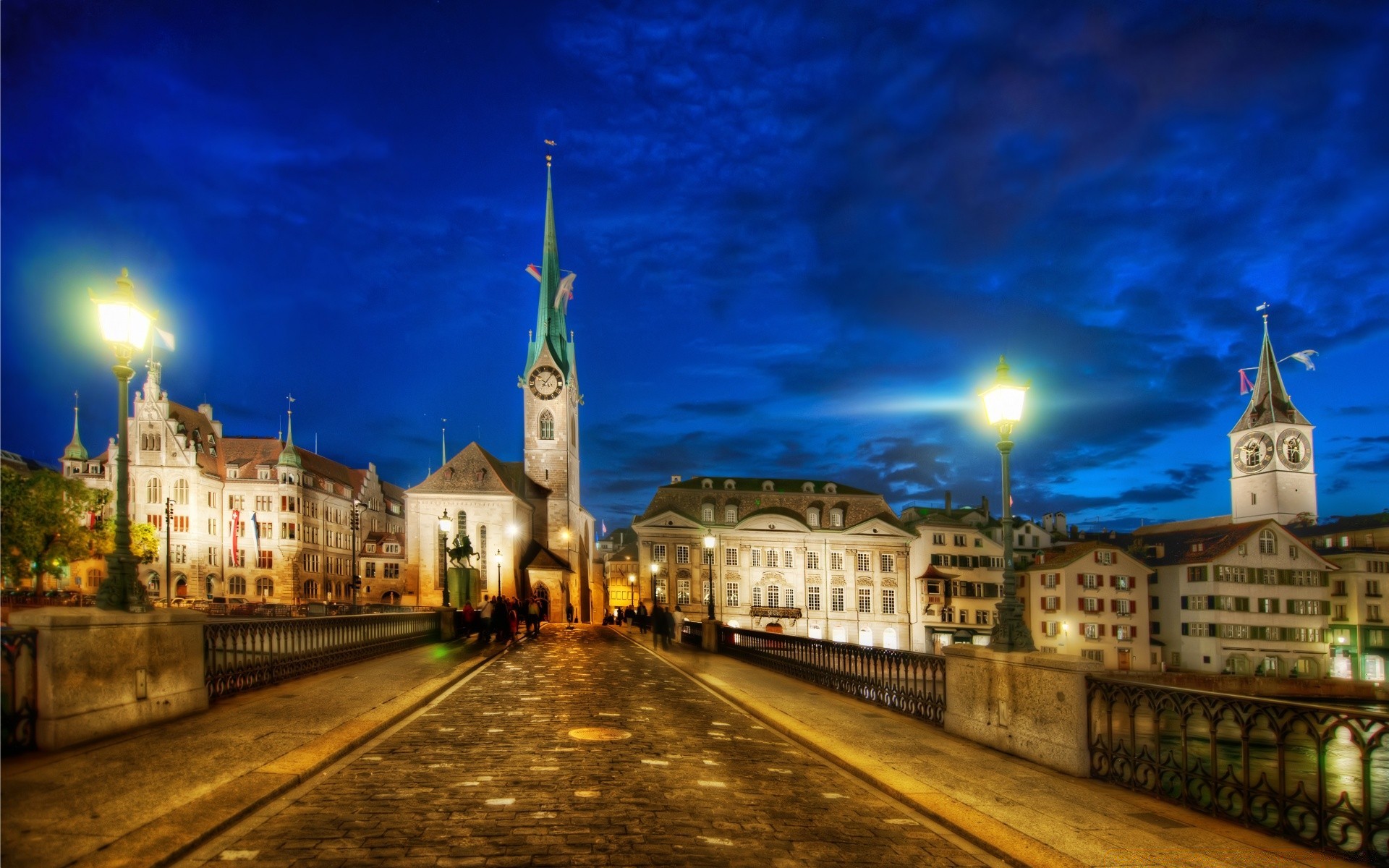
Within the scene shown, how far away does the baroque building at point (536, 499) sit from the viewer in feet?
269

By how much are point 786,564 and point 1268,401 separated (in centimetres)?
8972

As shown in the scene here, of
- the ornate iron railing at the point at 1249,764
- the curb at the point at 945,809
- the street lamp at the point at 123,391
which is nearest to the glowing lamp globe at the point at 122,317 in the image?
the street lamp at the point at 123,391

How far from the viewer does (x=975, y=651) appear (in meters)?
11.4

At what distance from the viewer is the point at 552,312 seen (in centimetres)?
10288

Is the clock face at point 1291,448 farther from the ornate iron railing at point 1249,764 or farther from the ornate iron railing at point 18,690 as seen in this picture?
the ornate iron railing at point 18,690

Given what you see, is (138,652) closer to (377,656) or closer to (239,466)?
(377,656)

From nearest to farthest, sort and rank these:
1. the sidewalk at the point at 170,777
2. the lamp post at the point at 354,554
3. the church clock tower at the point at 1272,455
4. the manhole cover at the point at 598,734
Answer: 1. the sidewalk at the point at 170,777
2. the manhole cover at the point at 598,734
3. the lamp post at the point at 354,554
4. the church clock tower at the point at 1272,455

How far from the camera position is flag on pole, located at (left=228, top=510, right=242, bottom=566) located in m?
80.8

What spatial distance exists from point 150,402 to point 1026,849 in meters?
94.7

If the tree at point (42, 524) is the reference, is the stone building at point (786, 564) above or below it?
below

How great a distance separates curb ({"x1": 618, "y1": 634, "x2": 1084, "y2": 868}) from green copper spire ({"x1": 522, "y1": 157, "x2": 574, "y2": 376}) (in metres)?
90.5

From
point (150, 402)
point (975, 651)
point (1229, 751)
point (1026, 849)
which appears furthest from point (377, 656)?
point (150, 402)

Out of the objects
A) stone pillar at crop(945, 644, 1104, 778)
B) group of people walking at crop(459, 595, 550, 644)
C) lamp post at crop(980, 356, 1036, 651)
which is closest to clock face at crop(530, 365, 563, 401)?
group of people walking at crop(459, 595, 550, 644)

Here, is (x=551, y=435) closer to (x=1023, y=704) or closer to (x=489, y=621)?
(x=489, y=621)
